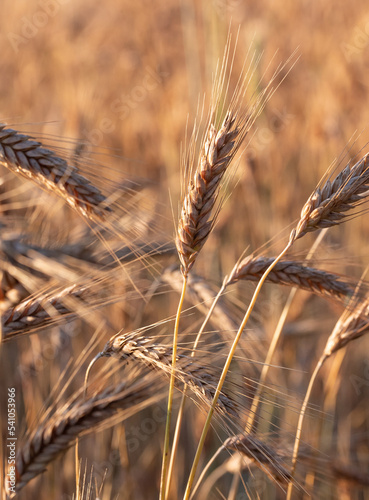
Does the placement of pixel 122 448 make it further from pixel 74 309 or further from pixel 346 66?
pixel 346 66

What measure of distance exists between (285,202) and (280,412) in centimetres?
115

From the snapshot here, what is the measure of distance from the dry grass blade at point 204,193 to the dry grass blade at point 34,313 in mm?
264

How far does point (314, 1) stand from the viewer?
15.1 feet

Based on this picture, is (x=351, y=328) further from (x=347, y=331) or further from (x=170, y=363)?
(x=170, y=363)

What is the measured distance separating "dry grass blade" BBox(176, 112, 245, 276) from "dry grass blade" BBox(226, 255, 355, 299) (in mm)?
157

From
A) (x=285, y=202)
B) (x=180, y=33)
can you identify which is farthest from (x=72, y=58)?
(x=285, y=202)

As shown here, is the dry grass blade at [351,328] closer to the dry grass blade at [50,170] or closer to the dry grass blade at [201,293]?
the dry grass blade at [201,293]

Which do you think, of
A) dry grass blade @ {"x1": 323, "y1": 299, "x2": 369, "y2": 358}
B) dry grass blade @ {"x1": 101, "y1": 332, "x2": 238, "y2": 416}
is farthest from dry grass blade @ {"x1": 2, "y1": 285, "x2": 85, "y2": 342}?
dry grass blade @ {"x1": 323, "y1": 299, "x2": 369, "y2": 358}

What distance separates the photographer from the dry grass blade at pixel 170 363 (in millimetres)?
796

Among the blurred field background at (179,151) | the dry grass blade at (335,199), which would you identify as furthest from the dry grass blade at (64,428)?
the dry grass blade at (335,199)

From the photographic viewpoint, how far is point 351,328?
41.9 inches

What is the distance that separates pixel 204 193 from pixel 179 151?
2402mm

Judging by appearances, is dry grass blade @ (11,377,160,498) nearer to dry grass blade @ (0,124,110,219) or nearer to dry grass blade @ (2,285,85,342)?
dry grass blade @ (2,285,85,342)

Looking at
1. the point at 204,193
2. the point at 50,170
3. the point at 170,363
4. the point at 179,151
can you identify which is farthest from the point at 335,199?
the point at 179,151
